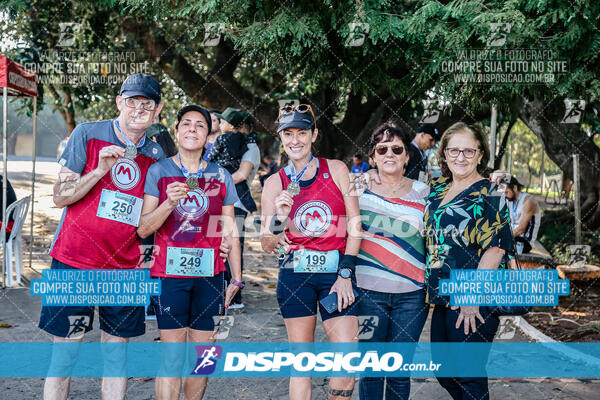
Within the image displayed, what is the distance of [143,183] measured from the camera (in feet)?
11.3

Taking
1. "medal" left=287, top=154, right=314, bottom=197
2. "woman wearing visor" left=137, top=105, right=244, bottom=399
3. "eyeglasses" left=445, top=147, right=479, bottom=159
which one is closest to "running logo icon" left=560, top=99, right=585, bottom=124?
"eyeglasses" left=445, top=147, right=479, bottom=159

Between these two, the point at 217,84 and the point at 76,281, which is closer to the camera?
the point at 76,281

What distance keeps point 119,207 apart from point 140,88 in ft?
2.41

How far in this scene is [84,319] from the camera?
3324mm

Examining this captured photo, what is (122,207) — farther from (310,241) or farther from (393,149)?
(393,149)

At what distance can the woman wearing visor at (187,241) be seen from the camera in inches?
130

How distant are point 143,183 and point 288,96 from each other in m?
9.29

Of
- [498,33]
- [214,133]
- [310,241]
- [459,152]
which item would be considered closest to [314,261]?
[310,241]

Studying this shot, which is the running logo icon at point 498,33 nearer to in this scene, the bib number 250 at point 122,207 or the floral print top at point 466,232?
the floral print top at point 466,232

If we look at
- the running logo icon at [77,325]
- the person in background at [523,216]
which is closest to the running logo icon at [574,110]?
the person in background at [523,216]

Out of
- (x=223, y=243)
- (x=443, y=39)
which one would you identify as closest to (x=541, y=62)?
(x=443, y=39)

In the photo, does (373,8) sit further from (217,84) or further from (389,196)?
(217,84)

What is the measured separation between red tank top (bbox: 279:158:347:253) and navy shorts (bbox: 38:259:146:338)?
42.4 inches

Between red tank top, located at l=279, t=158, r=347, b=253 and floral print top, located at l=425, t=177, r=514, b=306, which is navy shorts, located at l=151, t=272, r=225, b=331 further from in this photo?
floral print top, located at l=425, t=177, r=514, b=306
